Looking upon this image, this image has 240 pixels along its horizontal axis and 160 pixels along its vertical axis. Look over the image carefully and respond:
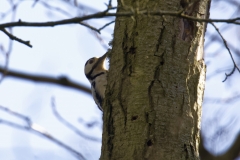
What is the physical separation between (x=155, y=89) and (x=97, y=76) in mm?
2294

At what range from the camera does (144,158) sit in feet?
8.63

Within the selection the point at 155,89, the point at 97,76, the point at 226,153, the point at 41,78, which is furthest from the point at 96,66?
the point at 155,89

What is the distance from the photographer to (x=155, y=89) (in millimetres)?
2799

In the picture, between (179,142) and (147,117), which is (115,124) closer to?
(147,117)

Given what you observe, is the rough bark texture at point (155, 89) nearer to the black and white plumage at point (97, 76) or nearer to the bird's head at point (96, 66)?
the black and white plumage at point (97, 76)

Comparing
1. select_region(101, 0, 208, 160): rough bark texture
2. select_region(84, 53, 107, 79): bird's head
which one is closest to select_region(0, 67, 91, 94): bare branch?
select_region(84, 53, 107, 79): bird's head

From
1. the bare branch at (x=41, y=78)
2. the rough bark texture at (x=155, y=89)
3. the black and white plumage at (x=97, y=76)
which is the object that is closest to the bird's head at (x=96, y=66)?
the black and white plumage at (x=97, y=76)

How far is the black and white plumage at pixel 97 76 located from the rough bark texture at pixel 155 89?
1652 millimetres

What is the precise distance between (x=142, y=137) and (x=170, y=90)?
0.34m

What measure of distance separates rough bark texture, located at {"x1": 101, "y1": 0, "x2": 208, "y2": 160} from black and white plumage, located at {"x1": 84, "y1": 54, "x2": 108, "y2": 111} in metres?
1.65

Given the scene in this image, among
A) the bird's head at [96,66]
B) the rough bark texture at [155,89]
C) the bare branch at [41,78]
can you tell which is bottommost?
the rough bark texture at [155,89]

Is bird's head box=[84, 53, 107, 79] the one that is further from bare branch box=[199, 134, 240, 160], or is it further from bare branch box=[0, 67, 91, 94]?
bare branch box=[199, 134, 240, 160]

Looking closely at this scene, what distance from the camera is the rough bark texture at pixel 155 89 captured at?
2.68 meters

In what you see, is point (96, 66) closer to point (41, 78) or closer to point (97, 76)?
point (97, 76)
